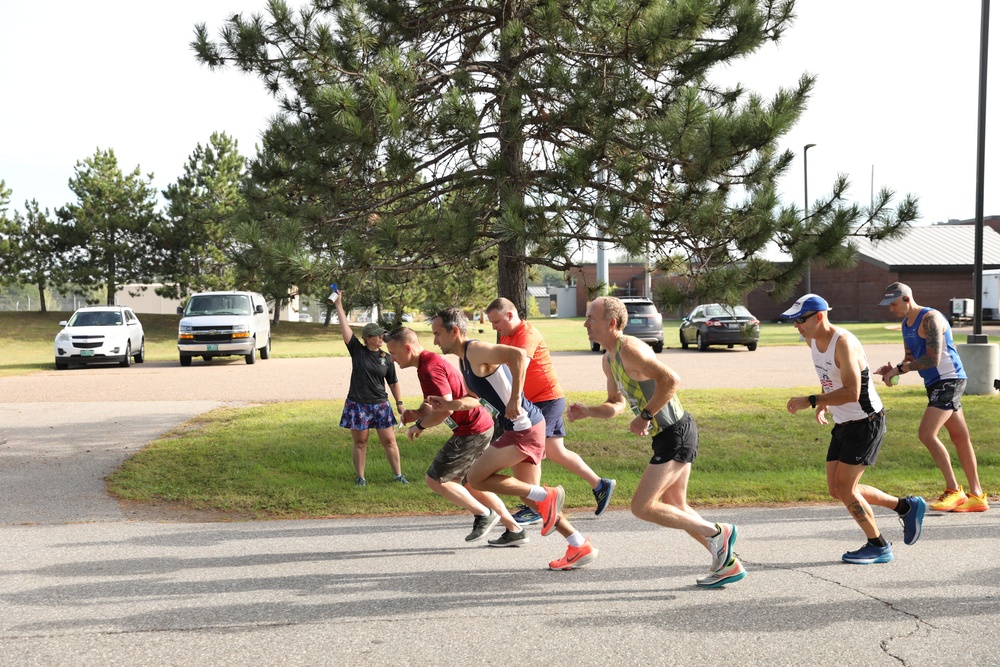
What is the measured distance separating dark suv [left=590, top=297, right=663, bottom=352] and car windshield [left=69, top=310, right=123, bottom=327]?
1359 cm

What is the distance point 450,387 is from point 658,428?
1.57 m

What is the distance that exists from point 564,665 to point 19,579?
3.55m

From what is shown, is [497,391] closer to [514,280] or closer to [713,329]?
[514,280]

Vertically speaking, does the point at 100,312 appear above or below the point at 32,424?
above

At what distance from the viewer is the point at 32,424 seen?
12719mm

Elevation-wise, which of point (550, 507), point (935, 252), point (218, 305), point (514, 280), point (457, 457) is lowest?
point (550, 507)

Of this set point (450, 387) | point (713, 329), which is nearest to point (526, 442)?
point (450, 387)

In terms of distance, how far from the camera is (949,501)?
7.26 meters

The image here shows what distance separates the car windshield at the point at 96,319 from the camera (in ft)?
80.1


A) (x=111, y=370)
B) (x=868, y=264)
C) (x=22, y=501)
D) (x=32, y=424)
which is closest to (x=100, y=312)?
(x=111, y=370)

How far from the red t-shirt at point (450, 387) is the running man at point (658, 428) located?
3.39 ft

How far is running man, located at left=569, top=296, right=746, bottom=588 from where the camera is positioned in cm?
499

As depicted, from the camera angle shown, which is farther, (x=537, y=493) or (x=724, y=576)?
(x=537, y=493)

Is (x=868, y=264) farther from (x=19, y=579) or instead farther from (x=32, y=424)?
(x=19, y=579)
